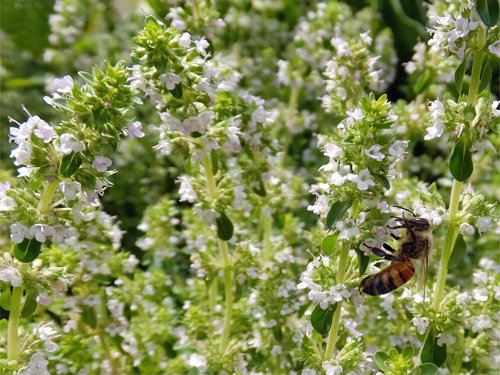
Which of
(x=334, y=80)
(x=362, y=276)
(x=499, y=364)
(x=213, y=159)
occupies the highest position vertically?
(x=334, y=80)

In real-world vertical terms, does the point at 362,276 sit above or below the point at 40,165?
below

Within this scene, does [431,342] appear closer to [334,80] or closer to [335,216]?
[335,216]

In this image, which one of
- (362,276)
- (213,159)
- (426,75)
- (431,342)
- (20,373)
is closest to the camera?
(20,373)

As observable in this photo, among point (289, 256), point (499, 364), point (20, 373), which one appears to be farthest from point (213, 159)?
point (499, 364)

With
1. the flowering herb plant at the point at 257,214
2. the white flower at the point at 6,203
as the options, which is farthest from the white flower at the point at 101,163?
the white flower at the point at 6,203

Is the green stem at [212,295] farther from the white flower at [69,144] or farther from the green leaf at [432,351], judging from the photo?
the white flower at [69,144]
